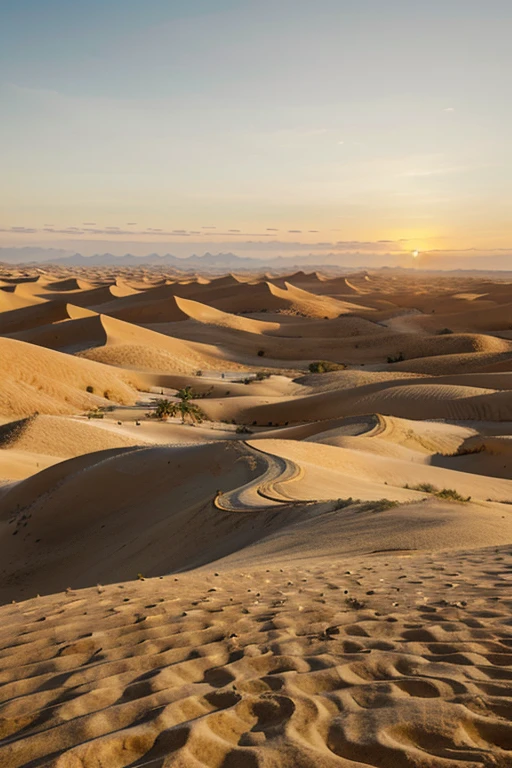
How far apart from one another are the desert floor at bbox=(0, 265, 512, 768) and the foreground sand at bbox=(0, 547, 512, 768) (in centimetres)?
1

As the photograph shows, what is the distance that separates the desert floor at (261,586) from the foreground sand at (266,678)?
1cm

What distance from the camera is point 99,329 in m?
48.9

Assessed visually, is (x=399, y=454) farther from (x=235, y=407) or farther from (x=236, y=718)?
(x=236, y=718)

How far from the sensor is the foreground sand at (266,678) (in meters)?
2.57

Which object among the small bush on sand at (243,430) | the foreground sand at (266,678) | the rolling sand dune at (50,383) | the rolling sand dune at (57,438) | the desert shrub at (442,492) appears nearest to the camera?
the foreground sand at (266,678)

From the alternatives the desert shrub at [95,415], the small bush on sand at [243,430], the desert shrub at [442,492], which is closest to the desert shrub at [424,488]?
the desert shrub at [442,492]

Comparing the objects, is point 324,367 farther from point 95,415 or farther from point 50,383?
point 95,415

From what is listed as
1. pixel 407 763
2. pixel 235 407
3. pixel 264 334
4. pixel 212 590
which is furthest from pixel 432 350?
pixel 407 763

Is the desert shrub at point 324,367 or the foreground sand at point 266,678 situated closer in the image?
the foreground sand at point 266,678

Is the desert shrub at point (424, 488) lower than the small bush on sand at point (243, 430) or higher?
higher

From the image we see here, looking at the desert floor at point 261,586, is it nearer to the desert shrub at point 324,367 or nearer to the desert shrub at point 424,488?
the desert shrub at point 424,488

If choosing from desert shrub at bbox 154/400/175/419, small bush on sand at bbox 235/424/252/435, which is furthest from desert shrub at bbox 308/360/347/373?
small bush on sand at bbox 235/424/252/435

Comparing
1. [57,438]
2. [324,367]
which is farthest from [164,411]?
[324,367]

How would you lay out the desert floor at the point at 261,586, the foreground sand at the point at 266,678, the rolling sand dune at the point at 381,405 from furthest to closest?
1. the rolling sand dune at the point at 381,405
2. the desert floor at the point at 261,586
3. the foreground sand at the point at 266,678
